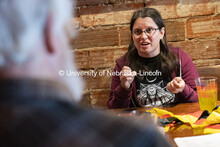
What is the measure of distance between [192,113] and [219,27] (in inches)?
38.2

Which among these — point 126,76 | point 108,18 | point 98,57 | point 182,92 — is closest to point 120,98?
point 126,76

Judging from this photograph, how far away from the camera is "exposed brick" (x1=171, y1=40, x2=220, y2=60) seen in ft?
5.93

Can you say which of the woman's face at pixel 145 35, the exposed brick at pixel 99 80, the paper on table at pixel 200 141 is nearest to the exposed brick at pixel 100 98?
the exposed brick at pixel 99 80

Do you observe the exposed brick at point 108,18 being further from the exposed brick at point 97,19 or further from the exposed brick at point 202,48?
the exposed brick at point 202,48

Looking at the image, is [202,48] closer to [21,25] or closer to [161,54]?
[161,54]

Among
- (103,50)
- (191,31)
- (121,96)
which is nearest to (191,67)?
(191,31)

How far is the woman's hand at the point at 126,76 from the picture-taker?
4.47 ft

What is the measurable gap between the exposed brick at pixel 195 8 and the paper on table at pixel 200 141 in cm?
116

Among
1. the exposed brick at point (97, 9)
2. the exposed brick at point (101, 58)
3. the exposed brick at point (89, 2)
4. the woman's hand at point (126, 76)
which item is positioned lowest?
the woman's hand at point (126, 76)

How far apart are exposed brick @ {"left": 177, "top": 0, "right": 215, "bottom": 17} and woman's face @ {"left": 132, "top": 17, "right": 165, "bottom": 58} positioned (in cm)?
30

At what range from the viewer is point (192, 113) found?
3.38ft

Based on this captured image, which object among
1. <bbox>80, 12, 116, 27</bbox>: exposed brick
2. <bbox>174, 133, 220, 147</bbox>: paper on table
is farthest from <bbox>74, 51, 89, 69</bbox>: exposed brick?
<bbox>174, 133, 220, 147</bbox>: paper on table

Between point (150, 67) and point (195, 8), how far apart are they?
20.4 inches

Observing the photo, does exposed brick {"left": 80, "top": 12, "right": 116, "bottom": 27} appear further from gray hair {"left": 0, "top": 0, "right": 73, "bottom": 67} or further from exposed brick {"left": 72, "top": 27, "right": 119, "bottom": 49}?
gray hair {"left": 0, "top": 0, "right": 73, "bottom": 67}
